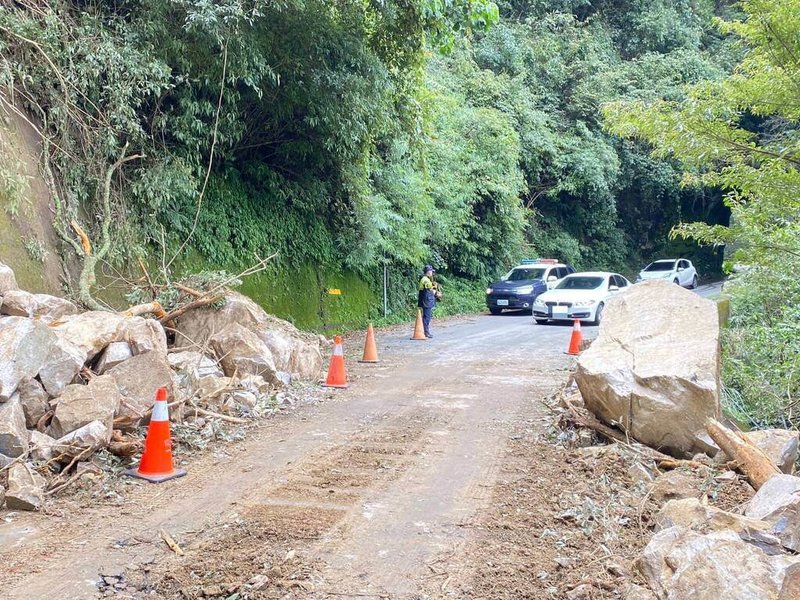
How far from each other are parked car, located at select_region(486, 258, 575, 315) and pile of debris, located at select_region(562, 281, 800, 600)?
14.0m

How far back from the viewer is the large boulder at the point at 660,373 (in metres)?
6.06

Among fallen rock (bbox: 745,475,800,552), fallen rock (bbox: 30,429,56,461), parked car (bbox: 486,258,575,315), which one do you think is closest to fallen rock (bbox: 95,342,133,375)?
fallen rock (bbox: 30,429,56,461)

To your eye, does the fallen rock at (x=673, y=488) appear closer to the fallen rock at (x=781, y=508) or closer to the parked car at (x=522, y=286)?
the fallen rock at (x=781, y=508)

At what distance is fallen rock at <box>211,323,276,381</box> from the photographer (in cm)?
877

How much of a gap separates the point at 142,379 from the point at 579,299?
13987 millimetres

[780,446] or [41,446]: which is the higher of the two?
[41,446]

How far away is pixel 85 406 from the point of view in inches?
229

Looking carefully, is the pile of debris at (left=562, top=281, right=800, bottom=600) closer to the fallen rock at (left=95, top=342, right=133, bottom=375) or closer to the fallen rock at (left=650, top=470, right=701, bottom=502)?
the fallen rock at (left=650, top=470, right=701, bottom=502)

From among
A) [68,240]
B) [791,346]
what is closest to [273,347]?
[68,240]

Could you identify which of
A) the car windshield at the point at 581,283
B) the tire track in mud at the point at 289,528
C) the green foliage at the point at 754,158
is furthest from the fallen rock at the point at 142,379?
the car windshield at the point at 581,283

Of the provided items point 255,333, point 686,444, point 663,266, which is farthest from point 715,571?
point 663,266

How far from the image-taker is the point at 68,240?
31.6 feet

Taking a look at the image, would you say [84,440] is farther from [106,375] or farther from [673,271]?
[673,271]

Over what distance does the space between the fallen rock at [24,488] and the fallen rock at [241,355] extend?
358 cm
